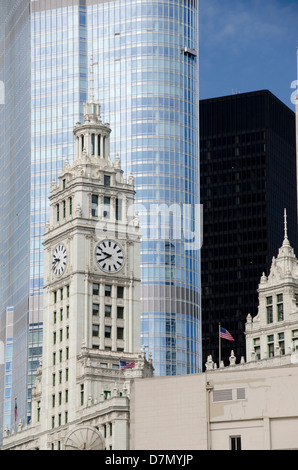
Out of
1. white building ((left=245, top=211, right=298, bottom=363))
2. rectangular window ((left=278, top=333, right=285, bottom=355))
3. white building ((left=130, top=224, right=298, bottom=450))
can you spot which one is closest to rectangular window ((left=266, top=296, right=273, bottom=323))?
white building ((left=245, top=211, right=298, bottom=363))

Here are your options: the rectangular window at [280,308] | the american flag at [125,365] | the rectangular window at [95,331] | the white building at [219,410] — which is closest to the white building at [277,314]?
the rectangular window at [280,308]

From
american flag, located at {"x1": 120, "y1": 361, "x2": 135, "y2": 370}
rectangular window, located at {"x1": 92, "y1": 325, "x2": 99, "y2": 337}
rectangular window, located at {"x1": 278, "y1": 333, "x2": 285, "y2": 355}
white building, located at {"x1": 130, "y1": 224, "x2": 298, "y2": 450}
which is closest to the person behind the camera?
white building, located at {"x1": 130, "y1": 224, "x2": 298, "y2": 450}

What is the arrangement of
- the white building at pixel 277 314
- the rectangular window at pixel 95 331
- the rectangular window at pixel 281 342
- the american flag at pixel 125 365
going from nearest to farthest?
the american flag at pixel 125 365 → the rectangular window at pixel 281 342 → the white building at pixel 277 314 → the rectangular window at pixel 95 331

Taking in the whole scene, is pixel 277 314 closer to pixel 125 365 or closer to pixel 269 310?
pixel 269 310

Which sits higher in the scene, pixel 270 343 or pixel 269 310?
pixel 269 310

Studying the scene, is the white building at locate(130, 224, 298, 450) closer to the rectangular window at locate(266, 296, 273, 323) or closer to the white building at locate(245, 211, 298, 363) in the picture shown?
the white building at locate(245, 211, 298, 363)

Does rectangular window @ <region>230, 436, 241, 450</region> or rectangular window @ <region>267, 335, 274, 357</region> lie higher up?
rectangular window @ <region>267, 335, 274, 357</region>

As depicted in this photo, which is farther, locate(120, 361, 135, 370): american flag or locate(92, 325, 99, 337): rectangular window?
locate(92, 325, 99, 337): rectangular window

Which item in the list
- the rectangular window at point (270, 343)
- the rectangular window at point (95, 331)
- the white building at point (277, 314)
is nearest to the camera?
the white building at point (277, 314)

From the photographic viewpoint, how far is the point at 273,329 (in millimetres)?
193500

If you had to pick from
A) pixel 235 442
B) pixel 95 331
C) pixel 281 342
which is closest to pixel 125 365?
pixel 95 331

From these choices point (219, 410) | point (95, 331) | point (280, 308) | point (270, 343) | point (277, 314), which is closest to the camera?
point (219, 410)

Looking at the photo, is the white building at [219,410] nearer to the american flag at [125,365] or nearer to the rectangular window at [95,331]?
the american flag at [125,365]
